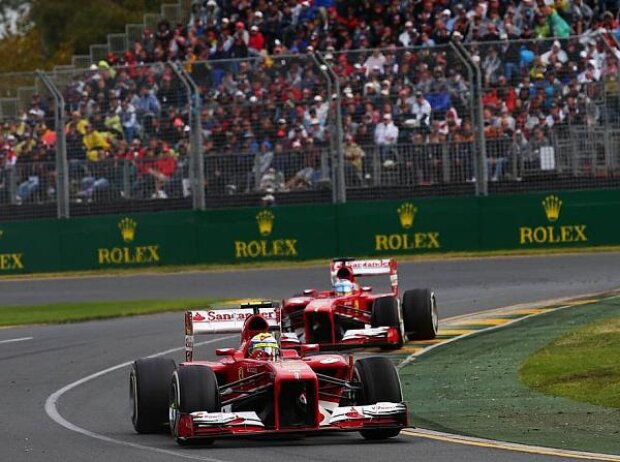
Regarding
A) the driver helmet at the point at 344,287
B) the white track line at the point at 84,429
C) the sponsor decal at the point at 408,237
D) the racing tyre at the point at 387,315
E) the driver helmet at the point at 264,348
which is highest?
the sponsor decal at the point at 408,237

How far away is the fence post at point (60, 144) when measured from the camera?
31.5 meters

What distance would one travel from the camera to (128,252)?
107 ft

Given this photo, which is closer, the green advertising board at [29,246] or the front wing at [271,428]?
the front wing at [271,428]

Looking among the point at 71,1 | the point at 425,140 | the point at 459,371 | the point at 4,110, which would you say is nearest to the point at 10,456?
the point at 459,371

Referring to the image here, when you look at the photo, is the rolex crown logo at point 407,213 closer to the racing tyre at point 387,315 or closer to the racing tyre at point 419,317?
the racing tyre at point 419,317

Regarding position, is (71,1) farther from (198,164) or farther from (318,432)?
(318,432)

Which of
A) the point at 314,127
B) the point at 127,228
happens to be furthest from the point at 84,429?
the point at 127,228

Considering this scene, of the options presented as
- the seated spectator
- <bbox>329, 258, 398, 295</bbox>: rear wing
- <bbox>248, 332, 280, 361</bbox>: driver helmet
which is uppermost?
the seated spectator

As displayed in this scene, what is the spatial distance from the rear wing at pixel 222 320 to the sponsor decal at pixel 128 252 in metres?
19.4

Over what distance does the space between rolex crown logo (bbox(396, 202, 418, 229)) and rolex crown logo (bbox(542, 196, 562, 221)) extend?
272cm

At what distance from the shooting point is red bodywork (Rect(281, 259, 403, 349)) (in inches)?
712

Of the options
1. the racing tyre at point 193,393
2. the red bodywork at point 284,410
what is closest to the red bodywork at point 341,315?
the red bodywork at point 284,410

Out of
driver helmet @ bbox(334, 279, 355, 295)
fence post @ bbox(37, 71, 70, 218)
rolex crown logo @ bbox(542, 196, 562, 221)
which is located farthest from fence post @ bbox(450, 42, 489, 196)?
driver helmet @ bbox(334, 279, 355, 295)

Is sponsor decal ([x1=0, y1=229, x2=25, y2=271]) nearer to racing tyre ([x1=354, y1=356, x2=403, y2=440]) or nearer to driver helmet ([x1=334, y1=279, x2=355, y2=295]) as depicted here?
driver helmet ([x1=334, y1=279, x2=355, y2=295])
